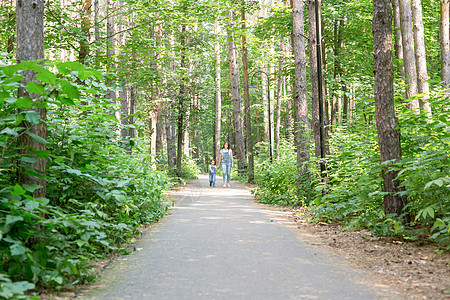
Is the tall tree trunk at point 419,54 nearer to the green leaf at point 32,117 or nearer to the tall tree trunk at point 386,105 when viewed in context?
the tall tree trunk at point 386,105

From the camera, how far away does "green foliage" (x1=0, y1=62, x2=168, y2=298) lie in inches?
148

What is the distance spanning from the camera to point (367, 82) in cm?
1895

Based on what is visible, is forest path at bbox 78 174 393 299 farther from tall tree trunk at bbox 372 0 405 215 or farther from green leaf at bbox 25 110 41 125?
green leaf at bbox 25 110 41 125

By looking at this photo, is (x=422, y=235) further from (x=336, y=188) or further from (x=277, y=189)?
(x=277, y=189)

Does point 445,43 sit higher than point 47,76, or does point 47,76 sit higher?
point 445,43

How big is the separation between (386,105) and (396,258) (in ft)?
9.04

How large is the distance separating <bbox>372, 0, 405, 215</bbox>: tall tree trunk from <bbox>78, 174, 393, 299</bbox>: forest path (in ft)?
5.51

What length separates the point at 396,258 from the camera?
17.4 ft

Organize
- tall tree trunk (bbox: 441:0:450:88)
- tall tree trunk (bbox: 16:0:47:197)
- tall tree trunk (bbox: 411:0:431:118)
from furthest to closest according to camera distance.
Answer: tall tree trunk (bbox: 441:0:450:88)
tall tree trunk (bbox: 411:0:431:118)
tall tree trunk (bbox: 16:0:47:197)

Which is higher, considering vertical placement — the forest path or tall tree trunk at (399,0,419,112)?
tall tree trunk at (399,0,419,112)

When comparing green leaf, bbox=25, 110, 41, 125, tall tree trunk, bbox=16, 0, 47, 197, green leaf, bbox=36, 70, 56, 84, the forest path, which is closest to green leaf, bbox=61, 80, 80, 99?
green leaf, bbox=36, 70, 56, 84

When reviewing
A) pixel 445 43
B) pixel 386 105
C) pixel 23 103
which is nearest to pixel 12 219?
pixel 23 103

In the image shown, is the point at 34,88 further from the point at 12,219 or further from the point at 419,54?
the point at 419,54

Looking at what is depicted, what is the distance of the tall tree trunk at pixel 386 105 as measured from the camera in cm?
662
